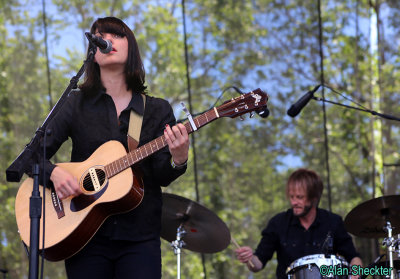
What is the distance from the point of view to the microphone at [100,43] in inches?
115

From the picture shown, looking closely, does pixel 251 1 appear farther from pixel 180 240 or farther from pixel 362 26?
pixel 180 240

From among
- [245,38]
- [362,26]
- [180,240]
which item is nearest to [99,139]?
[180,240]

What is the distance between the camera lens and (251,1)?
5.95 meters

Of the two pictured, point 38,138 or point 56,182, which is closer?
point 38,138

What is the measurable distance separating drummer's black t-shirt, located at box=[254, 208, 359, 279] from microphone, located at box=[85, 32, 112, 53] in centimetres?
233

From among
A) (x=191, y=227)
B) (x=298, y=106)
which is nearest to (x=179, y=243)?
(x=191, y=227)

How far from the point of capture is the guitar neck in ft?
9.89

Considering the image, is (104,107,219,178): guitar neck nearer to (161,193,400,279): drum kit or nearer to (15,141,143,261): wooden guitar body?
(15,141,143,261): wooden guitar body

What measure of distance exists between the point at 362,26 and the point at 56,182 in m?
3.73

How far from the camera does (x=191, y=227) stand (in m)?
4.27

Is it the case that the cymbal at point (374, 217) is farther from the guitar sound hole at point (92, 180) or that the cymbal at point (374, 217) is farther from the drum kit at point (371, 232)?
the guitar sound hole at point (92, 180)

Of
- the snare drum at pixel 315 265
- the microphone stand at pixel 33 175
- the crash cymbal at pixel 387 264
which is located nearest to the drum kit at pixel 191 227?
the snare drum at pixel 315 265

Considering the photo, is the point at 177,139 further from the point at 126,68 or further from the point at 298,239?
the point at 298,239

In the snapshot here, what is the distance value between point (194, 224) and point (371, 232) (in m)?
1.18
